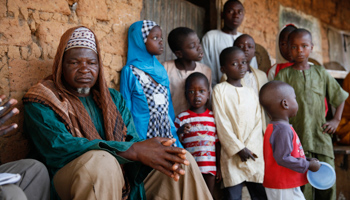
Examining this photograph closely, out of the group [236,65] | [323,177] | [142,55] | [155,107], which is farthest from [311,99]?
[142,55]

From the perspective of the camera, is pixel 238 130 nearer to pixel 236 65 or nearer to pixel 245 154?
pixel 245 154

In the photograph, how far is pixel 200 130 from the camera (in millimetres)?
3488

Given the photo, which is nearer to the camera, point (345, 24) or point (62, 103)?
point (62, 103)

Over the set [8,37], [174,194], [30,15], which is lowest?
[174,194]

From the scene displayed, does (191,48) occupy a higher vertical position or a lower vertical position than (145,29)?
lower

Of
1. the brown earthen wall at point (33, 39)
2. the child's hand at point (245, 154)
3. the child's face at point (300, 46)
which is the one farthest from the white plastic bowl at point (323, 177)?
the brown earthen wall at point (33, 39)

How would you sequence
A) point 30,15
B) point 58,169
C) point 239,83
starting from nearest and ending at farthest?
point 58,169 → point 30,15 → point 239,83

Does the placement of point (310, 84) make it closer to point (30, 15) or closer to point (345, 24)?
point (30, 15)

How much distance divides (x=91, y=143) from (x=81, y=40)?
0.86 metres

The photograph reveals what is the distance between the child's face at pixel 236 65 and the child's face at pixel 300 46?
58 centimetres

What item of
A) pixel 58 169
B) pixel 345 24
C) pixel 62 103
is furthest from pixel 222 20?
pixel 345 24

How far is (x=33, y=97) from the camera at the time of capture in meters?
2.38

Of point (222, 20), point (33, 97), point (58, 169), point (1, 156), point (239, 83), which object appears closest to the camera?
point (58, 169)

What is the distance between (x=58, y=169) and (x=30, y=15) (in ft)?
4.41
